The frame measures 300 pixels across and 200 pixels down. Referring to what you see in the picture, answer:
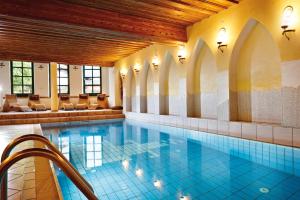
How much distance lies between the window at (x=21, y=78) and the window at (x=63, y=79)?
181 cm

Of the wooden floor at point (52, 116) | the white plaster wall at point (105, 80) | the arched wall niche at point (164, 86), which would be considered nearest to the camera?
the arched wall niche at point (164, 86)

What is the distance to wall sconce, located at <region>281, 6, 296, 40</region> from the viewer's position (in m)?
4.38

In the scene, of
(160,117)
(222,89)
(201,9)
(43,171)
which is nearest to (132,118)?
(160,117)

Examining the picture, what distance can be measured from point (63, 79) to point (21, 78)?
109 inches

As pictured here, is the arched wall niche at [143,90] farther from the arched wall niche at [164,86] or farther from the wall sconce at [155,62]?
the arched wall niche at [164,86]

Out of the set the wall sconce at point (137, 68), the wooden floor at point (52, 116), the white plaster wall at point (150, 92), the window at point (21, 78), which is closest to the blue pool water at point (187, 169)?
the white plaster wall at point (150, 92)

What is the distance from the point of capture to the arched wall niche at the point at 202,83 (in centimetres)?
726

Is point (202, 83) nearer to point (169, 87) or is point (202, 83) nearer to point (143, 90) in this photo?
point (169, 87)

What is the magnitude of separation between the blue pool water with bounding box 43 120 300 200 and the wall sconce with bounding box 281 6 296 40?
8.24 feet

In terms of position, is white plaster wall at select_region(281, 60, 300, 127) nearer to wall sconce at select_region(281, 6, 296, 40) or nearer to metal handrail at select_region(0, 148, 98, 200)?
wall sconce at select_region(281, 6, 296, 40)

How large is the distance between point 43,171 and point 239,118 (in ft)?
18.0

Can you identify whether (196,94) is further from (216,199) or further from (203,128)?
(216,199)

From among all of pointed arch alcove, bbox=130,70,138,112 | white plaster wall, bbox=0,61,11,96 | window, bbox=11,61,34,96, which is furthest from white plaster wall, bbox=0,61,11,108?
pointed arch alcove, bbox=130,70,138,112

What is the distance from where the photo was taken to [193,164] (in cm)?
398
